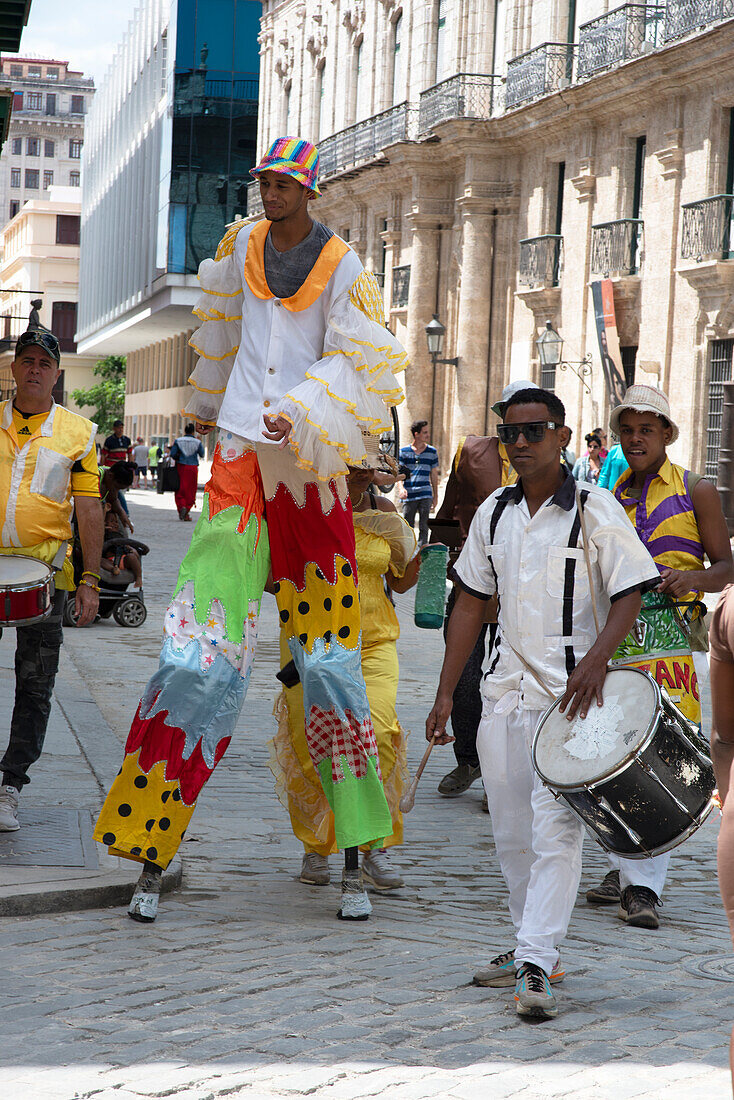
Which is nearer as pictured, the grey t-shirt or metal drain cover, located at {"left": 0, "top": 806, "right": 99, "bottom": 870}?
the grey t-shirt

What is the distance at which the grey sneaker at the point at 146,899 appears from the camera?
509cm

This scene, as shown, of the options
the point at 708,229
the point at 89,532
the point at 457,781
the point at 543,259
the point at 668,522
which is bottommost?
the point at 457,781

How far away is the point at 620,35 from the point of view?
28.5 m

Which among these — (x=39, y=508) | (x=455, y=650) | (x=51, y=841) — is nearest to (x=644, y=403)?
(x=455, y=650)

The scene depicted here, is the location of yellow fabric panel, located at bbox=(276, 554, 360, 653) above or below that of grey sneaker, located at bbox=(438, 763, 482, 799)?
above

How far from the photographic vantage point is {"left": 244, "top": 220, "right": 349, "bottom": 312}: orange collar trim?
532 centimetres

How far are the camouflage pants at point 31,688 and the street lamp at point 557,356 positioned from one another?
24.3 m

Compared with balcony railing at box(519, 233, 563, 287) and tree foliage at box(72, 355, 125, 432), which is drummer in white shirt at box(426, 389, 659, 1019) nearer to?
balcony railing at box(519, 233, 563, 287)

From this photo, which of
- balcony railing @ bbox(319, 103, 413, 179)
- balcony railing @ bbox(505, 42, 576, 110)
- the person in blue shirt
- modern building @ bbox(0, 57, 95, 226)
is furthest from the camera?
modern building @ bbox(0, 57, 95, 226)

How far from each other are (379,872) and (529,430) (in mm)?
1937

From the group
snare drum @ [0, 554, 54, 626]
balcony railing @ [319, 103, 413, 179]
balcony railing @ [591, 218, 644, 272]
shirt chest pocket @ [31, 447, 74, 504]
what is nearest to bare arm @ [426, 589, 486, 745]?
snare drum @ [0, 554, 54, 626]

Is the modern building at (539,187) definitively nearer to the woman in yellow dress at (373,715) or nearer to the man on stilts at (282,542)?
the woman in yellow dress at (373,715)

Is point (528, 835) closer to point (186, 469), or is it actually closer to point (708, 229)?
point (708, 229)

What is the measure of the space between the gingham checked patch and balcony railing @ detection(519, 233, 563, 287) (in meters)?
27.1
